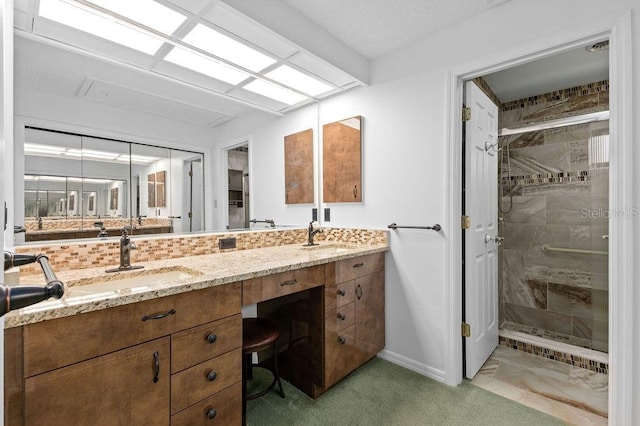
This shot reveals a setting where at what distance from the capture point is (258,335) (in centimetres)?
168

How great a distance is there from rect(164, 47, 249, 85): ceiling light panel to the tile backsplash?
1.06 meters

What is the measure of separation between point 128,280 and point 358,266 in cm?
134

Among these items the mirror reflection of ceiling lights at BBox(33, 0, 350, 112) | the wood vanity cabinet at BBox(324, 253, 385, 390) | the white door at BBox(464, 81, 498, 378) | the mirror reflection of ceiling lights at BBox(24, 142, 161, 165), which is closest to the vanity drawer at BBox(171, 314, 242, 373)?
the wood vanity cabinet at BBox(324, 253, 385, 390)

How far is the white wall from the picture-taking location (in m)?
1.91

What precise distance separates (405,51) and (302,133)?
104 centimetres

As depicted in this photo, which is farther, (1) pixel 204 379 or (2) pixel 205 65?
(2) pixel 205 65

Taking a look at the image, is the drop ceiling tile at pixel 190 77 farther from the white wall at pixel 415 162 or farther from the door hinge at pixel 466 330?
the door hinge at pixel 466 330

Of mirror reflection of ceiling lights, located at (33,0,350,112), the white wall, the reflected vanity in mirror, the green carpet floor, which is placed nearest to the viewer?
mirror reflection of ceiling lights, located at (33,0,350,112)

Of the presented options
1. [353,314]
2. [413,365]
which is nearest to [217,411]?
[353,314]

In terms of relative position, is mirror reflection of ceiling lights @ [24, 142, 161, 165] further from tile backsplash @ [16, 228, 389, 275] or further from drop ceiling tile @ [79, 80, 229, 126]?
tile backsplash @ [16, 228, 389, 275]

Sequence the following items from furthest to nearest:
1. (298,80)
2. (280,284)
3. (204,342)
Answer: (298,80) → (280,284) → (204,342)

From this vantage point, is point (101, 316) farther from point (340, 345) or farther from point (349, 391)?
point (349, 391)

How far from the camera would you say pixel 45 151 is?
1.35 metres

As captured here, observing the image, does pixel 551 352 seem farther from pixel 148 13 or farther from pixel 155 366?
pixel 148 13
